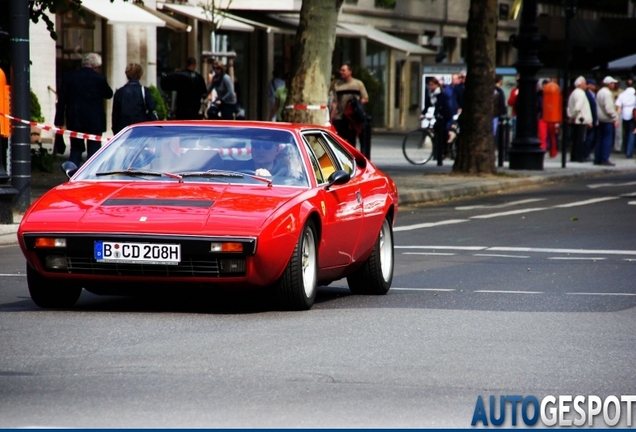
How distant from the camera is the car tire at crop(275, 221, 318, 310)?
9.07 m

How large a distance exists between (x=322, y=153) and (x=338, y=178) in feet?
1.96

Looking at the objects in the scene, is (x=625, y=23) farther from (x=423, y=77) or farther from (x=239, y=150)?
(x=239, y=150)

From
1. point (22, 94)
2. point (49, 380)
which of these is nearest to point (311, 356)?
point (49, 380)

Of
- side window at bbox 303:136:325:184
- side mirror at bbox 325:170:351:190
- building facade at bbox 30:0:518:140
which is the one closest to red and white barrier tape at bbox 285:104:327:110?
building facade at bbox 30:0:518:140

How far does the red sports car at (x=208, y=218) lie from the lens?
29.0 ft

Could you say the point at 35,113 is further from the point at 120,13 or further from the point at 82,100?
the point at 120,13

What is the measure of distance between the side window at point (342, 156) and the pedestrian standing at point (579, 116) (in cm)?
2233

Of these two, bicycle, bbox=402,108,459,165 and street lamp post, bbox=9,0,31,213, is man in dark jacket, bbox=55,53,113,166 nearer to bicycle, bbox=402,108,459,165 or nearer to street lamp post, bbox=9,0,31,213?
street lamp post, bbox=9,0,31,213

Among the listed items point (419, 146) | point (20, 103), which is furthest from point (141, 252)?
point (419, 146)

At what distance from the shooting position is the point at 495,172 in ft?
86.2

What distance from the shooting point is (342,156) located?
35.6ft

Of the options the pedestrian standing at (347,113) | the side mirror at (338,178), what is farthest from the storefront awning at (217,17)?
the side mirror at (338,178)

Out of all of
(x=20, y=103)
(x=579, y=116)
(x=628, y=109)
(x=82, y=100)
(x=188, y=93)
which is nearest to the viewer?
(x=20, y=103)

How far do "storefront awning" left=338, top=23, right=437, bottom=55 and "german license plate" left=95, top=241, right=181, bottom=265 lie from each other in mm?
42378
